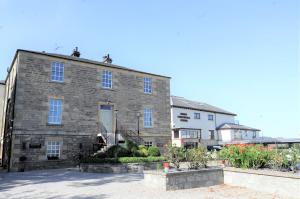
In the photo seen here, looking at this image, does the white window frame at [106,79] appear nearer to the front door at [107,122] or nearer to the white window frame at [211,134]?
the front door at [107,122]

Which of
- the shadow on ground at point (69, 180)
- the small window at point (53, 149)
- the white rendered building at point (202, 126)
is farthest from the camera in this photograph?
the white rendered building at point (202, 126)

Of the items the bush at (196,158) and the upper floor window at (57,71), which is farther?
the upper floor window at (57,71)

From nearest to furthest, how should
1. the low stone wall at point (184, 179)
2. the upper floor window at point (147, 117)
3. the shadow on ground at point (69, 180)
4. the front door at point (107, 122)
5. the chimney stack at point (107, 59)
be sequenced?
1. the low stone wall at point (184, 179)
2. the shadow on ground at point (69, 180)
3. the front door at point (107, 122)
4. the upper floor window at point (147, 117)
5. the chimney stack at point (107, 59)

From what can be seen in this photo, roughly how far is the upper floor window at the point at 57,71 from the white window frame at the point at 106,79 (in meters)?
3.64

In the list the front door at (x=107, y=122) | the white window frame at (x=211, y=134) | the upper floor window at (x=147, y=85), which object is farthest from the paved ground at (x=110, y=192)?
the white window frame at (x=211, y=134)

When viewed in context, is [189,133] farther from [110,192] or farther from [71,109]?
[110,192]

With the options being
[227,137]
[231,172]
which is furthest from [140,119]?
[227,137]

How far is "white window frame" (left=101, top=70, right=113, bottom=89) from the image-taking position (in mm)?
23172

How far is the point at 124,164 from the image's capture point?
1688 centimetres

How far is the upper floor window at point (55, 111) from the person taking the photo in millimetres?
20000

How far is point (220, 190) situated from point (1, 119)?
2499cm

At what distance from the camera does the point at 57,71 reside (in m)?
20.9

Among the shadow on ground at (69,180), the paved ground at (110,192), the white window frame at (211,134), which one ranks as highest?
the white window frame at (211,134)

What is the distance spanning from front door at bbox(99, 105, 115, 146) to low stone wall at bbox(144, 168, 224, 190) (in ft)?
38.3
